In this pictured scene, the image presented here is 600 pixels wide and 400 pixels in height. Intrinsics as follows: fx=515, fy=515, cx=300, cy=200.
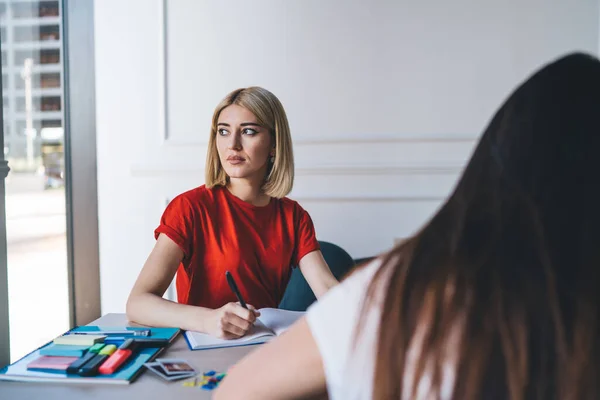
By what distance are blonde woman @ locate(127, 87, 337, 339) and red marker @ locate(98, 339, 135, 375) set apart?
347 millimetres

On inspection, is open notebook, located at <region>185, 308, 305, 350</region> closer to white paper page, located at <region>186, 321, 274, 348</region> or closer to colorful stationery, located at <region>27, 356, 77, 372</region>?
white paper page, located at <region>186, 321, 274, 348</region>

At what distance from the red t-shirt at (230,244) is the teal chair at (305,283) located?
1.05 ft

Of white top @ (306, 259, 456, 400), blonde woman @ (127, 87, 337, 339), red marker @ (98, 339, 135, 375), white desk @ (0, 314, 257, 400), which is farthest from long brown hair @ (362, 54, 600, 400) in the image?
blonde woman @ (127, 87, 337, 339)

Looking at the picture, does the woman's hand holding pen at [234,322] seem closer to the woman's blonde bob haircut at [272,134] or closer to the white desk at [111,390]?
the white desk at [111,390]

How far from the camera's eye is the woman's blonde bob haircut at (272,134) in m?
A: 1.60

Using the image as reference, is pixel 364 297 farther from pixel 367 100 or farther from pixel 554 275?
Answer: pixel 367 100

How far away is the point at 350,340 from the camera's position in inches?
19.9

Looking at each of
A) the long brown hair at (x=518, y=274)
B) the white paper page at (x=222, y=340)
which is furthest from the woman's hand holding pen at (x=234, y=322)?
the long brown hair at (x=518, y=274)

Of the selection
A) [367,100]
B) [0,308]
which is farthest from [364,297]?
[367,100]

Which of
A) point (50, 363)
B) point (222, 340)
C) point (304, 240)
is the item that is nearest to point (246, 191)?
point (304, 240)

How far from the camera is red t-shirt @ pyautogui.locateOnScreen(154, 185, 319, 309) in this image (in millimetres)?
1509

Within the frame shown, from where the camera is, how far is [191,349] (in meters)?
1.09

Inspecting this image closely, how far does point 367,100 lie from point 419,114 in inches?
10.2

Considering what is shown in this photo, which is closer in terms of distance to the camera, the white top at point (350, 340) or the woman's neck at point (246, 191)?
the white top at point (350, 340)
